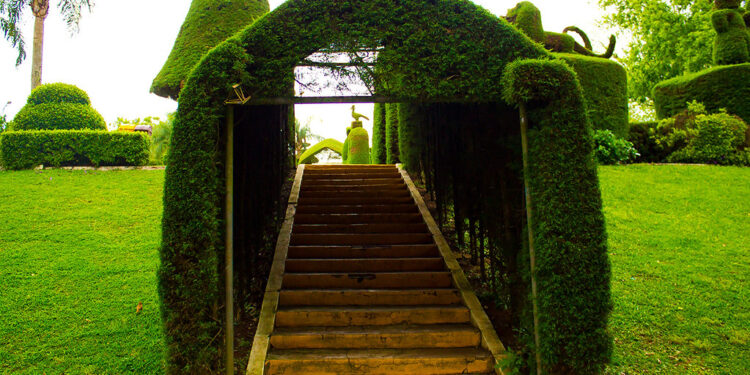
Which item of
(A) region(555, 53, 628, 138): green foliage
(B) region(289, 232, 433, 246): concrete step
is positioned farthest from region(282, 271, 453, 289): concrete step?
(A) region(555, 53, 628, 138): green foliage

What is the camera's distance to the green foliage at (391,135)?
12.9 m

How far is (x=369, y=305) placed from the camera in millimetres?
5781

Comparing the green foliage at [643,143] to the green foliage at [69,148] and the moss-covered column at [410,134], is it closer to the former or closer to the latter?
the moss-covered column at [410,134]

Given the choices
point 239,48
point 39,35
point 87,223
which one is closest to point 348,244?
point 239,48

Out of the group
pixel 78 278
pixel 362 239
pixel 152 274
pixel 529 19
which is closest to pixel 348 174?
pixel 362 239

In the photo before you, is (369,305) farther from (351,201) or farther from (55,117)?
(55,117)

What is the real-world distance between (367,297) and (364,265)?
0.86 metres

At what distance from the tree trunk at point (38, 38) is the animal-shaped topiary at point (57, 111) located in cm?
206

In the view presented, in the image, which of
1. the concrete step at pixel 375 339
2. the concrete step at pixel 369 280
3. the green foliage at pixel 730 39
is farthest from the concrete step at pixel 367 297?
the green foliage at pixel 730 39

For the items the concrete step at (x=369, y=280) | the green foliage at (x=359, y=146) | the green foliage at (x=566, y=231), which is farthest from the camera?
the green foliage at (x=359, y=146)

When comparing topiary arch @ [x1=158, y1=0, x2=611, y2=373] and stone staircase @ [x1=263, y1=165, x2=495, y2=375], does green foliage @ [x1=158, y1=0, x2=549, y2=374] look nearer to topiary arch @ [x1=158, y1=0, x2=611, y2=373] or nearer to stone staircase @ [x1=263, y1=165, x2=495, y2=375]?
topiary arch @ [x1=158, y1=0, x2=611, y2=373]

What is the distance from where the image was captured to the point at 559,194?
156 inches

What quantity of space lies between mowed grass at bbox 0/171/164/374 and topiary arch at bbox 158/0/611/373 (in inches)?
59.2

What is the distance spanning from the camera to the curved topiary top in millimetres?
7738
